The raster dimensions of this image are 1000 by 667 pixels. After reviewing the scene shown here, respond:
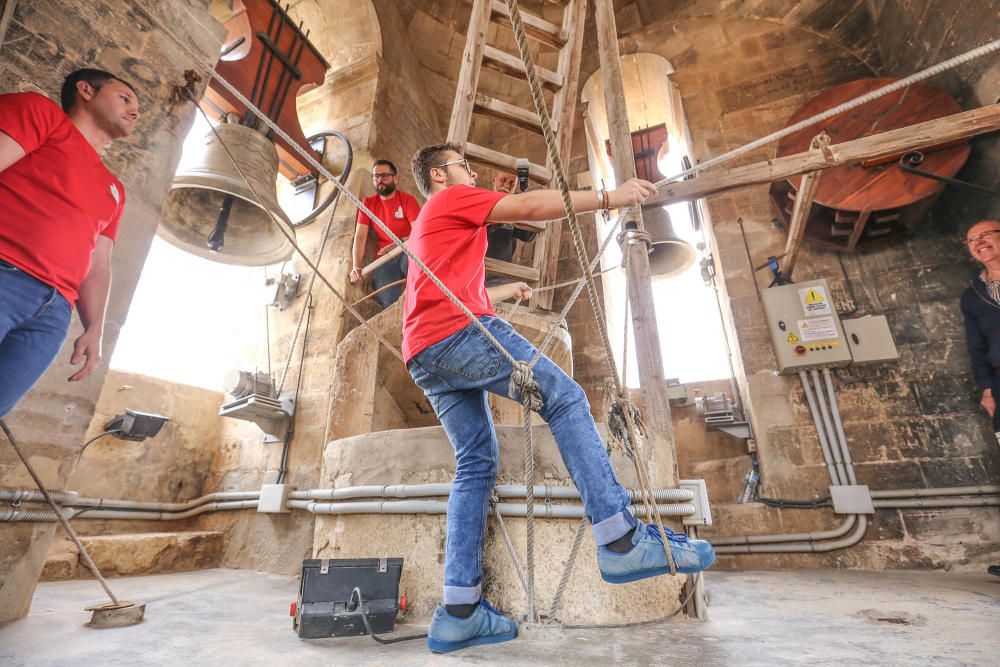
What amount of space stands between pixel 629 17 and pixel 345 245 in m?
4.92

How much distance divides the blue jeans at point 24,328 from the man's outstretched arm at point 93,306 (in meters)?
0.33

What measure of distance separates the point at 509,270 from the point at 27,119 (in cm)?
238

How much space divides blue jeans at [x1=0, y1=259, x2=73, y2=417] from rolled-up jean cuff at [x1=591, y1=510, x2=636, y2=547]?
5.71 ft

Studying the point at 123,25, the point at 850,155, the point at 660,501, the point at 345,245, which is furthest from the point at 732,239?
the point at 123,25

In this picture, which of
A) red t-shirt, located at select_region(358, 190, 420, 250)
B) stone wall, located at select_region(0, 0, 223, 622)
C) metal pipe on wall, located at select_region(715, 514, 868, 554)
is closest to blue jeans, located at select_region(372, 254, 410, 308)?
red t-shirt, located at select_region(358, 190, 420, 250)

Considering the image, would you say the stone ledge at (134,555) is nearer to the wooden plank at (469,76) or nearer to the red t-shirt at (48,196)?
the red t-shirt at (48,196)

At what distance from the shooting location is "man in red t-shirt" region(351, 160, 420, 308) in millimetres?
3535

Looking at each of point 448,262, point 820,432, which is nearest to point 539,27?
point 448,262

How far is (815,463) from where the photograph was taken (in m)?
3.55

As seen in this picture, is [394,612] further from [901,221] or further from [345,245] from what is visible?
[901,221]

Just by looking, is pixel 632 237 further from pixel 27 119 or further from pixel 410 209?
pixel 27 119

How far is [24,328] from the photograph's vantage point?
51.6 inches

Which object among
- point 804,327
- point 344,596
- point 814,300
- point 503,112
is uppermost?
point 503,112

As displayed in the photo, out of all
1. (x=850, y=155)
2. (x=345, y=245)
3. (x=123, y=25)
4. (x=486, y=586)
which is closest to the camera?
(x=486, y=586)
